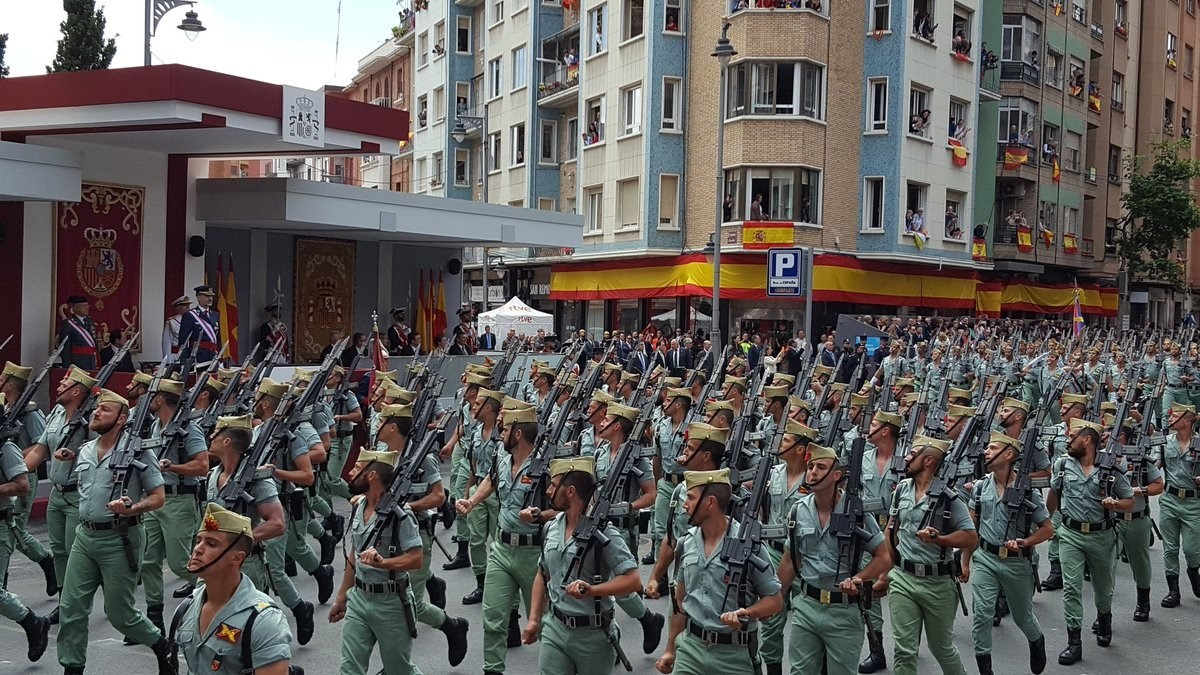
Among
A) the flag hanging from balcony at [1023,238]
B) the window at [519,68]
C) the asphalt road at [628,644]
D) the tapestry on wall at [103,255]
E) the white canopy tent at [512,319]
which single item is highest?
the window at [519,68]

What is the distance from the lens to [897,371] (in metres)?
21.9

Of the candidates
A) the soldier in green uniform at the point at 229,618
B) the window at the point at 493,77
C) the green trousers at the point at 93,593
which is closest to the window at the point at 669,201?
the window at the point at 493,77

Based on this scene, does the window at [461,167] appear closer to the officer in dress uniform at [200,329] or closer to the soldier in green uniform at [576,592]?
the officer in dress uniform at [200,329]

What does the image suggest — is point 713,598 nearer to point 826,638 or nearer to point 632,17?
point 826,638

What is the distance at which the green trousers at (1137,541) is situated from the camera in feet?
34.2

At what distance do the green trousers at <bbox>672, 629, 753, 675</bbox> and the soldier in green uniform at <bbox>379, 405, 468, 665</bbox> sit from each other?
238 centimetres

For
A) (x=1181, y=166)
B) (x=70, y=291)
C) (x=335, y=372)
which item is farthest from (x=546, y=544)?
(x=1181, y=166)

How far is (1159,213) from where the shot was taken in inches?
1807

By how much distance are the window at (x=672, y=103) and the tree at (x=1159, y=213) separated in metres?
21.4

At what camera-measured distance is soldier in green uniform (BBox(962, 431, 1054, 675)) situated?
28.6 ft

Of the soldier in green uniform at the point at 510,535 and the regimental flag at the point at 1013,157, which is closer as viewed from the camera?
the soldier in green uniform at the point at 510,535

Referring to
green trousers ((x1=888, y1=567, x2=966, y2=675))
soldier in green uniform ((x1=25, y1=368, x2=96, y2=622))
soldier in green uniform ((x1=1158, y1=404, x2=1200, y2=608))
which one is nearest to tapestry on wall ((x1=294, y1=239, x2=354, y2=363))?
soldier in green uniform ((x1=25, y1=368, x2=96, y2=622))

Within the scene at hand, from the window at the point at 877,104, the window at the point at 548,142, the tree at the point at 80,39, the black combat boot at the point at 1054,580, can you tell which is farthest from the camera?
the window at the point at 548,142

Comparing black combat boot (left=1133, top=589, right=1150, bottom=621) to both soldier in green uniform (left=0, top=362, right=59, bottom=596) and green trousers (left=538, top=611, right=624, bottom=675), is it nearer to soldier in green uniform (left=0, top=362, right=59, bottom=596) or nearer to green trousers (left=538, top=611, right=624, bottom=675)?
green trousers (left=538, top=611, right=624, bottom=675)
